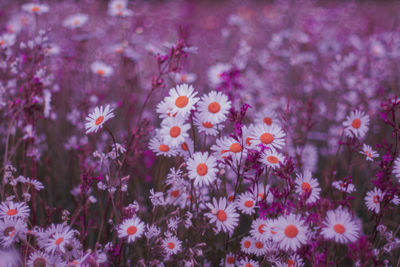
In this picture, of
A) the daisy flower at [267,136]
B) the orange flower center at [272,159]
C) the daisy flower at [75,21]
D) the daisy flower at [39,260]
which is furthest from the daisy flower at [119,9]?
the daisy flower at [39,260]

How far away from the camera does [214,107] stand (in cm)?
139

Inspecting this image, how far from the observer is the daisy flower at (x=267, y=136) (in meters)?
1.38

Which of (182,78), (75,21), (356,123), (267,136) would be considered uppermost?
(75,21)

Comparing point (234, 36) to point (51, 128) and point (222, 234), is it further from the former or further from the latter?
point (222, 234)

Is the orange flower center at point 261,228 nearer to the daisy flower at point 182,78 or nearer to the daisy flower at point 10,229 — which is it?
the daisy flower at point 10,229

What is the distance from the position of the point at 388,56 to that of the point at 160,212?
324cm

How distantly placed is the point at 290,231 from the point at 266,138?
41cm

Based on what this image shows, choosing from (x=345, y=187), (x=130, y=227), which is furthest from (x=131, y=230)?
(x=345, y=187)

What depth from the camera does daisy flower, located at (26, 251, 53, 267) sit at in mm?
1279

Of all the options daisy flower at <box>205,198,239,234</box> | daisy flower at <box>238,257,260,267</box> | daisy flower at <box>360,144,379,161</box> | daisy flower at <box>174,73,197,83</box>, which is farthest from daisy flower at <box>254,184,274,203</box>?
daisy flower at <box>174,73,197,83</box>

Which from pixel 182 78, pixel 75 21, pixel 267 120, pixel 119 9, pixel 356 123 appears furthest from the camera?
pixel 75 21

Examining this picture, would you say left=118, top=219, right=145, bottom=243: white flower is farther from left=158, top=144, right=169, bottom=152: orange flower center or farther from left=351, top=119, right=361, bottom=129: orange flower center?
left=351, top=119, right=361, bottom=129: orange flower center

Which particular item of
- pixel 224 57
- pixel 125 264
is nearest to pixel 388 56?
pixel 224 57

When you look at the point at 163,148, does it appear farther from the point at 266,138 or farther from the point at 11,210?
the point at 11,210
